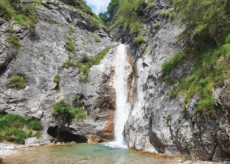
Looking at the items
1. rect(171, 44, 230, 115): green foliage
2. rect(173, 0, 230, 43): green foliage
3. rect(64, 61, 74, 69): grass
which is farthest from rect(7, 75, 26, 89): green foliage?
rect(173, 0, 230, 43): green foliage

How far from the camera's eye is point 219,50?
6.66 meters

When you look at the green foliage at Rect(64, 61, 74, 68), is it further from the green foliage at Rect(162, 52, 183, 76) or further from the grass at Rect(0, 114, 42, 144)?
the green foliage at Rect(162, 52, 183, 76)

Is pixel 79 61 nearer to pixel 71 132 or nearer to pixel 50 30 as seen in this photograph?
pixel 50 30

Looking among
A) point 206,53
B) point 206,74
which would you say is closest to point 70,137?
point 206,74

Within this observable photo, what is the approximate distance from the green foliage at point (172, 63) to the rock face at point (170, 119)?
1.30ft

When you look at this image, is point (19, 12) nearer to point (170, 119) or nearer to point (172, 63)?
point (172, 63)

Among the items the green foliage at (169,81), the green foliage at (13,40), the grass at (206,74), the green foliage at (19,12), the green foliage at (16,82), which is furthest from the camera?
the green foliage at (19,12)

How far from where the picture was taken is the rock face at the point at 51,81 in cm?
1302

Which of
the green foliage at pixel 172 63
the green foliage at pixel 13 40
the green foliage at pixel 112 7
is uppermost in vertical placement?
the green foliage at pixel 112 7

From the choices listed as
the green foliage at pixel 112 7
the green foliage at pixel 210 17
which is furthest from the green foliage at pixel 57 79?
the green foliage at pixel 112 7

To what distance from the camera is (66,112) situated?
14227 mm

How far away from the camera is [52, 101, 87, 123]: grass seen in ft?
45.6

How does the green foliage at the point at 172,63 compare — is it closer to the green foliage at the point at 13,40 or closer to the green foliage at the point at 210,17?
the green foliage at the point at 210,17

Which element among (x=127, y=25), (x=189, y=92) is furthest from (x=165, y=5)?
(x=189, y=92)
